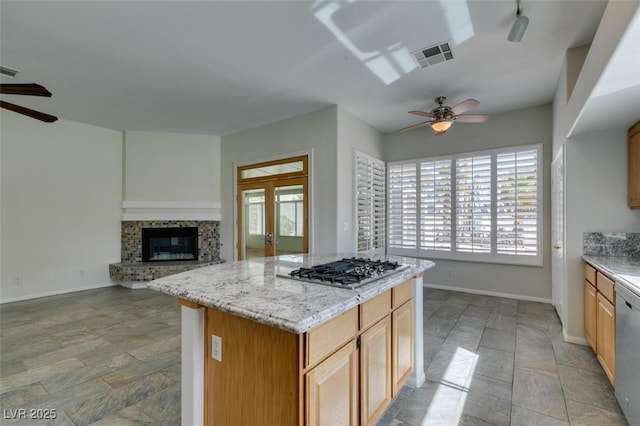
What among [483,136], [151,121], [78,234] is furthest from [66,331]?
[483,136]

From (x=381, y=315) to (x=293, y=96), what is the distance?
3379mm

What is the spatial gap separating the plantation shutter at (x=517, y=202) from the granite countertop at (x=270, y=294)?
347 centimetres

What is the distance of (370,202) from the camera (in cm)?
532

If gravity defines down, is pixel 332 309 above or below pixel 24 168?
below

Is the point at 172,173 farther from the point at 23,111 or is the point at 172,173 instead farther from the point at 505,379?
the point at 505,379

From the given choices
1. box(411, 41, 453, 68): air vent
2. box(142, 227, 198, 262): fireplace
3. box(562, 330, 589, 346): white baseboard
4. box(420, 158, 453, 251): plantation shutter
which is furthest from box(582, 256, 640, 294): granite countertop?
box(142, 227, 198, 262): fireplace

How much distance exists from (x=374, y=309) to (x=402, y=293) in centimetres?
48

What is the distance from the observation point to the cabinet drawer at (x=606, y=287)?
2.25 metres

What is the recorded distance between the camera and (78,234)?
17.7ft

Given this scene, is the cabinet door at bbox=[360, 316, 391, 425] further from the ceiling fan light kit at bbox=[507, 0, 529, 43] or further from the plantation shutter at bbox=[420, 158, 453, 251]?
the plantation shutter at bbox=[420, 158, 453, 251]

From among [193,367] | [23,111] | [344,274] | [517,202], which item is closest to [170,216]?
[23,111]

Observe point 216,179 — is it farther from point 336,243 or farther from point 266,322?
point 266,322

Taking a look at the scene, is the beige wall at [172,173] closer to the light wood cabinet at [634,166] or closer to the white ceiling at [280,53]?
the white ceiling at [280,53]

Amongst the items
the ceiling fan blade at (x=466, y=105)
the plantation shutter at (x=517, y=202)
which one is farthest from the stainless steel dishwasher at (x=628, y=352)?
the plantation shutter at (x=517, y=202)
